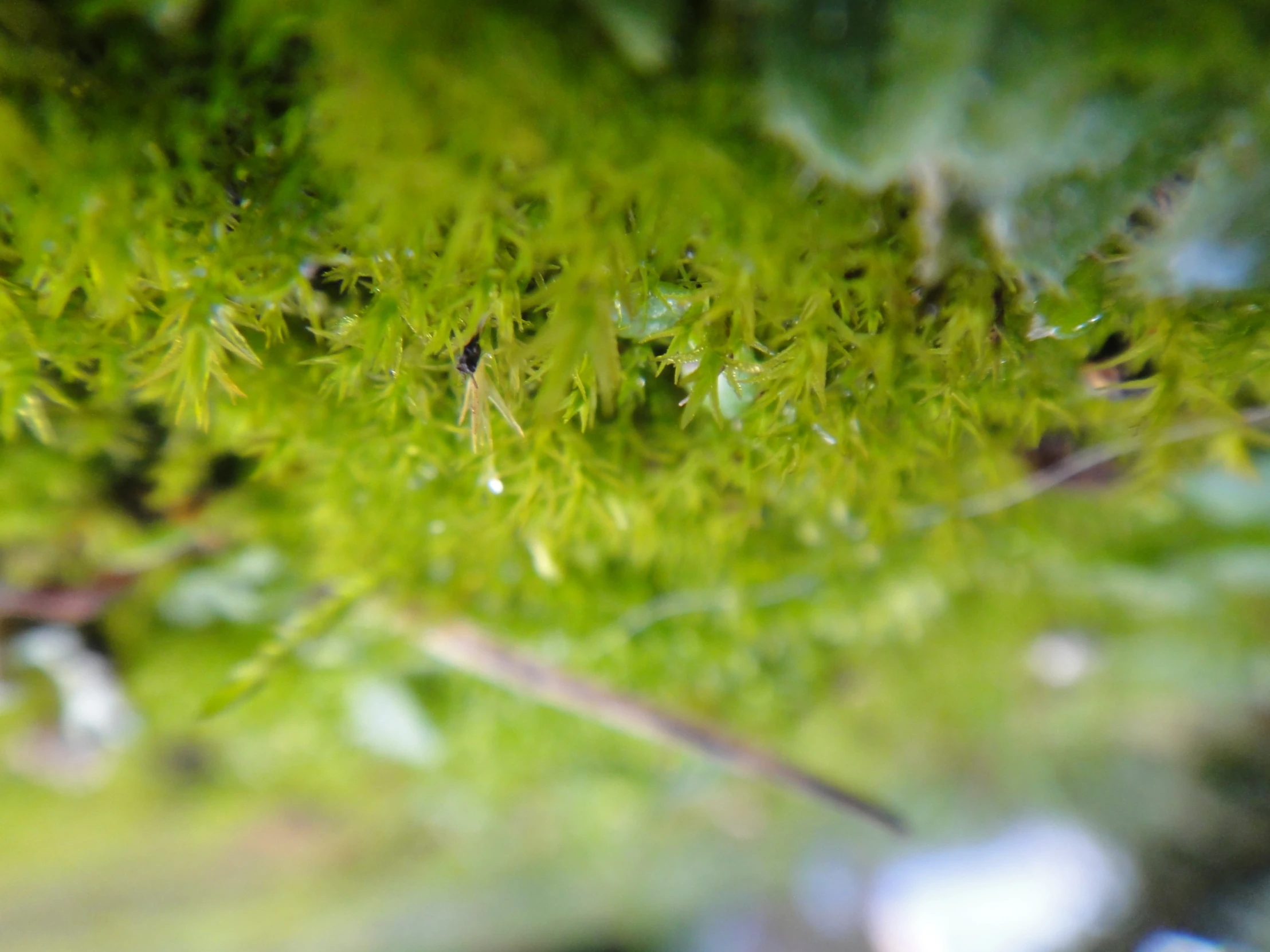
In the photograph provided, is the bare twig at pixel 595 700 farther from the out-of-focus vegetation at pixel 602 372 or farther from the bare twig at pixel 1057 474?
the bare twig at pixel 1057 474

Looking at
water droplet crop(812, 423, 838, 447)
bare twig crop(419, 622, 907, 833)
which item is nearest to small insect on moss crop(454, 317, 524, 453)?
water droplet crop(812, 423, 838, 447)

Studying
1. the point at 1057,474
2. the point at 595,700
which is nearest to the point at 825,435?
the point at 1057,474

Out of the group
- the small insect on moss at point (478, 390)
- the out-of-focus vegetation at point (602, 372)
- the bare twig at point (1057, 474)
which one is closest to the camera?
the out-of-focus vegetation at point (602, 372)

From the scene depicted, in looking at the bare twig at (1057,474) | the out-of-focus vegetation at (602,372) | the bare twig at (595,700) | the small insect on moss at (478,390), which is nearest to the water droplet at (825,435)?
the out-of-focus vegetation at (602,372)

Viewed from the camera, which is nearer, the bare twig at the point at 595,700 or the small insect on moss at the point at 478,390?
the small insect on moss at the point at 478,390

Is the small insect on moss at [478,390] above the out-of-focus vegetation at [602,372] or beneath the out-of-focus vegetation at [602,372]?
beneath

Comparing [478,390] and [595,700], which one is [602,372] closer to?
[478,390]

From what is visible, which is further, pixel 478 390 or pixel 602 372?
pixel 478 390
